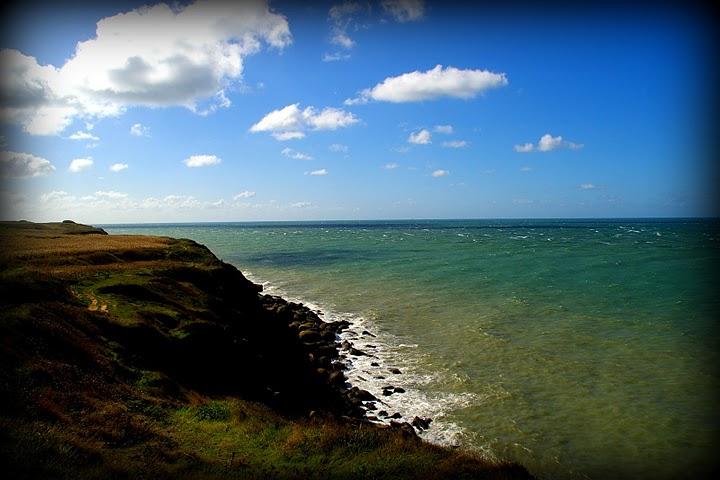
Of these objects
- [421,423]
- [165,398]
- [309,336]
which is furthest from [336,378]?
[165,398]

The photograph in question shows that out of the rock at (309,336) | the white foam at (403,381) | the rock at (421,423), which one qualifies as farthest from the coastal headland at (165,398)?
the rock at (309,336)

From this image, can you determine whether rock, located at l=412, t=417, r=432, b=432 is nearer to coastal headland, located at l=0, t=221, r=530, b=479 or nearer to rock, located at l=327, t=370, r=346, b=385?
coastal headland, located at l=0, t=221, r=530, b=479

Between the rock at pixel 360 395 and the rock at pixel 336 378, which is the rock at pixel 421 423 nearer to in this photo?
the rock at pixel 360 395

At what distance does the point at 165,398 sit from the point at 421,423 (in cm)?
1075

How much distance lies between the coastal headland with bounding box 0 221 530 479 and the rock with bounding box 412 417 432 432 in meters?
0.07

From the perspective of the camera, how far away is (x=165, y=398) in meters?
14.4

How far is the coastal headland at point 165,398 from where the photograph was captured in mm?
10297

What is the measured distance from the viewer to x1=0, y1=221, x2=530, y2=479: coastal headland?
10.3 meters

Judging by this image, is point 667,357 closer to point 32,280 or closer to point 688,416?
point 688,416

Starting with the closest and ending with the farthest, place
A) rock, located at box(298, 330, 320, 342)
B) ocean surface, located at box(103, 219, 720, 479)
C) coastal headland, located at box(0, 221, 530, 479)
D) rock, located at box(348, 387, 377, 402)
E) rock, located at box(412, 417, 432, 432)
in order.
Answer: coastal headland, located at box(0, 221, 530, 479) < ocean surface, located at box(103, 219, 720, 479) < rock, located at box(412, 417, 432, 432) < rock, located at box(348, 387, 377, 402) < rock, located at box(298, 330, 320, 342)

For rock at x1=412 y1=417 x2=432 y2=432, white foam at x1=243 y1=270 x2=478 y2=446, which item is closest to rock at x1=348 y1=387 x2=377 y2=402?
white foam at x1=243 y1=270 x2=478 y2=446

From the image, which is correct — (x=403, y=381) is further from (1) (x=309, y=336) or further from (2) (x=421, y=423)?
(1) (x=309, y=336)

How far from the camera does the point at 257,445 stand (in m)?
12.2

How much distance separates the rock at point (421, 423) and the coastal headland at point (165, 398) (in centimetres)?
7
